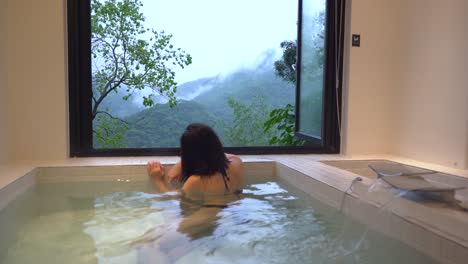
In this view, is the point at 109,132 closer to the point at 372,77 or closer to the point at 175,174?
the point at 175,174

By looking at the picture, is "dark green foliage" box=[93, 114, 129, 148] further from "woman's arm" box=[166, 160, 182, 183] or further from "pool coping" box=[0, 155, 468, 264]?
"woman's arm" box=[166, 160, 182, 183]

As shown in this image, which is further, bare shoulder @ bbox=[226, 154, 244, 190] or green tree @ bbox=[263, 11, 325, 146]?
green tree @ bbox=[263, 11, 325, 146]

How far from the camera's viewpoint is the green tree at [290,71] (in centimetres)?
427

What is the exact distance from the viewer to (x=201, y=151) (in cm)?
254

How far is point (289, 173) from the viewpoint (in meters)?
3.23

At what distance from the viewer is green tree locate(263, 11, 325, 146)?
4.27m

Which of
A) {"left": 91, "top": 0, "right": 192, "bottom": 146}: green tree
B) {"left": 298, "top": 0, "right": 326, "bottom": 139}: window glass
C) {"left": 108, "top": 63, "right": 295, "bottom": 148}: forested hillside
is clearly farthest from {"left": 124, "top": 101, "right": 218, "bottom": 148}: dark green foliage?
{"left": 298, "top": 0, "right": 326, "bottom": 139}: window glass

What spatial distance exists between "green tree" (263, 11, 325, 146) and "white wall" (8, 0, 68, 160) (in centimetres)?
242

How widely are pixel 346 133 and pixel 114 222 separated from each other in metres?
2.54

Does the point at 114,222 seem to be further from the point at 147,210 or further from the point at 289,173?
the point at 289,173

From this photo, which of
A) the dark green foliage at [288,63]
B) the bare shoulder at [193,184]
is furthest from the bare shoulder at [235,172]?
the dark green foliage at [288,63]

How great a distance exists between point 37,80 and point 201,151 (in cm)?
179

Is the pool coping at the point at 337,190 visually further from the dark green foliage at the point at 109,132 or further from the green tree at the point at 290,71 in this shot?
the dark green foliage at the point at 109,132

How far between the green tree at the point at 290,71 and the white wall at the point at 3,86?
2850 mm
